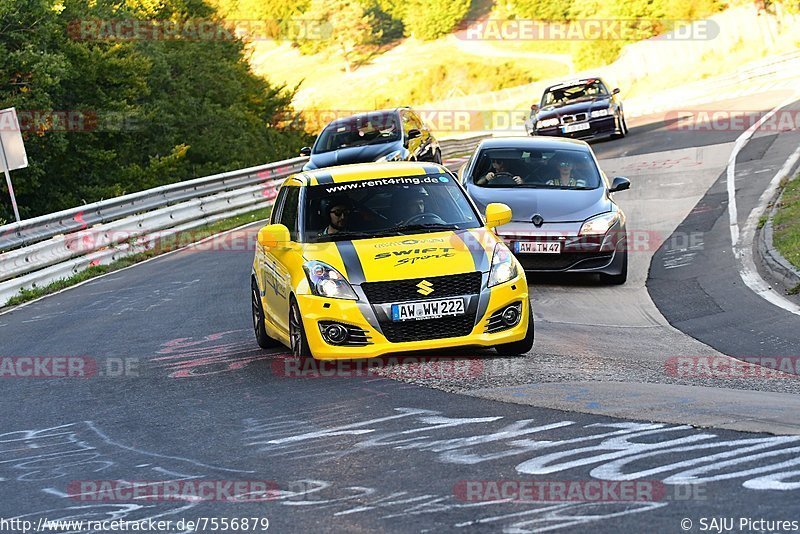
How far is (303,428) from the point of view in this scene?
8.11 meters

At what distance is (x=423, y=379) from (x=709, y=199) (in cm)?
1480

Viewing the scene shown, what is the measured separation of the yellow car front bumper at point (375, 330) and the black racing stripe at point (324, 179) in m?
1.70

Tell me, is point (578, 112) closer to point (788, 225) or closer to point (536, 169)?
point (788, 225)

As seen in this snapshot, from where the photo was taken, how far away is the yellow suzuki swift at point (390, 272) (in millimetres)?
9875

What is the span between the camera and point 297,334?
10375 millimetres

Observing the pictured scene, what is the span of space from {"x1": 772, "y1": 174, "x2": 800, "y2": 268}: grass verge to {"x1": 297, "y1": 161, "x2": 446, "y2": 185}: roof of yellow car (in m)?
5.29

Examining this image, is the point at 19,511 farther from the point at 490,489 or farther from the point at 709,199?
the point at 709,199
